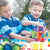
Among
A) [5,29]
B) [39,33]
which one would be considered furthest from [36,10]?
[5,29]

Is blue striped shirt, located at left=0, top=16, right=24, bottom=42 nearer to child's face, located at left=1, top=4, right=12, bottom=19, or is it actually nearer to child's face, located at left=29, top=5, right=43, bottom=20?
child's face, located at left=1, top=4, right=12, bottom=19

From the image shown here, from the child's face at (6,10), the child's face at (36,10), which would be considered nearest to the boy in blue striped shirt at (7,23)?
the child's face at (6,10)

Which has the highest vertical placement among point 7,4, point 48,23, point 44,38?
point 7,4

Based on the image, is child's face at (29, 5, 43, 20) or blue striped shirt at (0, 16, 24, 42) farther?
child's face at (29, 5, 43, 20)

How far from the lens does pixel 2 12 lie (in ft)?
4.74

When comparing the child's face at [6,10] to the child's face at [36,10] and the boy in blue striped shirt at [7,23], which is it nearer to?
the boy in blue striped shirt at [7,23]

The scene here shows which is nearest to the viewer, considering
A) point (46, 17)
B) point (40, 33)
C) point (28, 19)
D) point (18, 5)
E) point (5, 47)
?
point (5, 47)

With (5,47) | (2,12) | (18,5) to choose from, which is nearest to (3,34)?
(2,12)

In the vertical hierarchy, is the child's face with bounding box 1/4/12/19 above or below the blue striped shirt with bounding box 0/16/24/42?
above

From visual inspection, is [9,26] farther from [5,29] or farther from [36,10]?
[36,10]

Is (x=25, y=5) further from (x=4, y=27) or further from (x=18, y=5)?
(x=4, y=27)

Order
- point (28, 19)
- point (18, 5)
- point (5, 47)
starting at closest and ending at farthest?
point (5, 47), point (28, 19), point (18, 5)

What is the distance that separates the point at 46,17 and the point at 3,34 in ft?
19.8

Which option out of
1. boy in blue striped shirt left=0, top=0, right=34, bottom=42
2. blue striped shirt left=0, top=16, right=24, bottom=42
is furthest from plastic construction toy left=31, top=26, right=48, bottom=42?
blue striped shirt left=0, top=16, right=24, bottom=42
